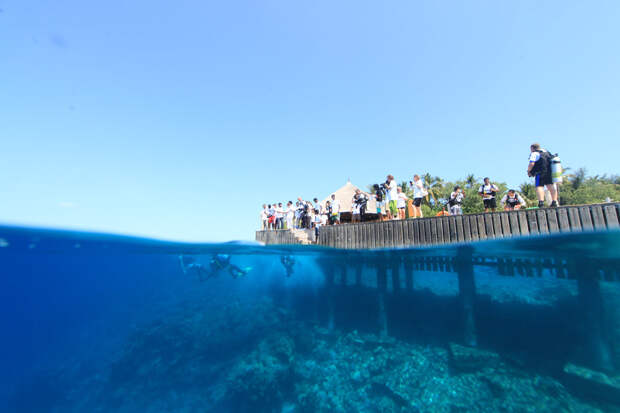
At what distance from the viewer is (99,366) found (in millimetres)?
15070

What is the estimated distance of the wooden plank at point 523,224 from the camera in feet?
22.9

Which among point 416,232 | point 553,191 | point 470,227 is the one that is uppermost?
point 553,191

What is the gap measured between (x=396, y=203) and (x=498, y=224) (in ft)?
10.6

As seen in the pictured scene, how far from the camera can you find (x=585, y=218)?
6.48m

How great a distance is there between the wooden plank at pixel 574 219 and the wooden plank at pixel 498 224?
1.47 m

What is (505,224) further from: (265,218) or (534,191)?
(534,191)

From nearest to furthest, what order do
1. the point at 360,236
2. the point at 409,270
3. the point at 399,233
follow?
the point at 399,233, the point at 360,236, the point at 409,270

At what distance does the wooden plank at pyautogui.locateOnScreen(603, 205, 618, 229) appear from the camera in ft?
20.2

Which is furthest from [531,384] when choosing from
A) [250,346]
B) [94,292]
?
[94,292]

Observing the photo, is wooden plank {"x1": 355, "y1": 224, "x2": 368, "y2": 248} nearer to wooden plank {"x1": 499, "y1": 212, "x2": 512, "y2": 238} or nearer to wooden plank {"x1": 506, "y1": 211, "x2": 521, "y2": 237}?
wooden plank {"x1": 499, "y1": 212, "x2": 512, "y2": 238}

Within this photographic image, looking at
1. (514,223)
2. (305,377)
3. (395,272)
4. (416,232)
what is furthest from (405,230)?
(395,272)

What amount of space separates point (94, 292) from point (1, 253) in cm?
3187

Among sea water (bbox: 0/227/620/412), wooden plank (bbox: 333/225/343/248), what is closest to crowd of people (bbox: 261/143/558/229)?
wooden plank (bbox: 333/225/343/248)

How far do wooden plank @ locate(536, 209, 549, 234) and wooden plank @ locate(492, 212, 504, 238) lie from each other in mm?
817
